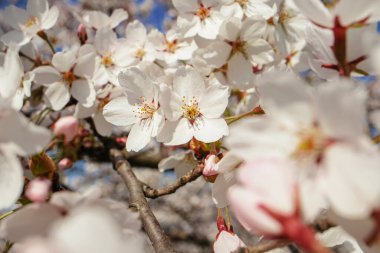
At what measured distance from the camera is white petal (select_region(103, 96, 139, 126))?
5.58 ft

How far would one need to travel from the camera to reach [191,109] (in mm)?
1608

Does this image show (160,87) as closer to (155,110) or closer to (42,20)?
(155,110)

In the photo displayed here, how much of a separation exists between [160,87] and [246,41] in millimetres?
567

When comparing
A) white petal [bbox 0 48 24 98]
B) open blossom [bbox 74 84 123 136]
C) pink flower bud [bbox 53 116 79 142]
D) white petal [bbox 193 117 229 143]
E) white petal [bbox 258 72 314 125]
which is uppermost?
white petal [bbox 258 72 314 125]

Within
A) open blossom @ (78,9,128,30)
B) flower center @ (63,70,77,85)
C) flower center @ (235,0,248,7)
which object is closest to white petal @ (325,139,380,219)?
flower center @ (235,0,248,7)

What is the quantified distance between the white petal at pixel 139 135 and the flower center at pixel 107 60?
520 millimetres

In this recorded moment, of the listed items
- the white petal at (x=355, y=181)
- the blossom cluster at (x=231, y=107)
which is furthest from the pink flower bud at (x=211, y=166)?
the white petal at (x=355, y=181)

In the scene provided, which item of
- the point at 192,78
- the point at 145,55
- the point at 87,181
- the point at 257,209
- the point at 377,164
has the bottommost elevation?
the point at 87,181

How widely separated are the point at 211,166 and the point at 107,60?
97 cm

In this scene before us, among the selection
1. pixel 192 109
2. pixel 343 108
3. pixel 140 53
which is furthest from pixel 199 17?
pixel 343 108

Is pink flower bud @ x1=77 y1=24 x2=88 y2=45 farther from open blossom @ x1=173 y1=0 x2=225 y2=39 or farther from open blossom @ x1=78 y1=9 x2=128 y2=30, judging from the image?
open blossom @ x1=173 y1=0 x2=225 y2=39

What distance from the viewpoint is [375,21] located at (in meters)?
1.12

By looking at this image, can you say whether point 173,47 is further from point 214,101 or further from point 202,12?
point 214,101

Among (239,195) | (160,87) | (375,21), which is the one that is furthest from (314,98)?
(160,87)
